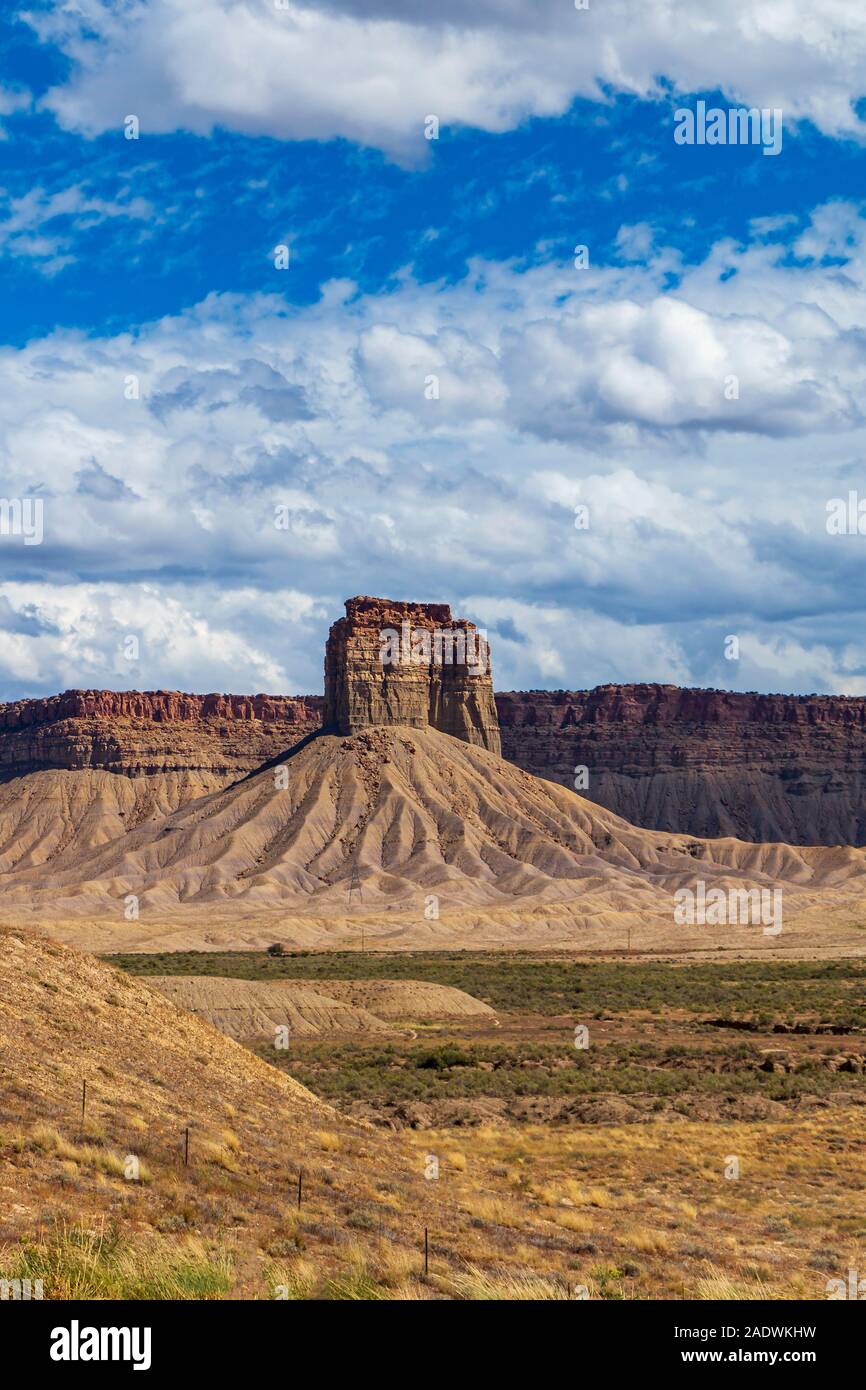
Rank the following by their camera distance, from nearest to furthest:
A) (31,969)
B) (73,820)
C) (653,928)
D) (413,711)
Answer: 1. (31,969)
2. (653,928)
3. (413,711)
4. (73,820)

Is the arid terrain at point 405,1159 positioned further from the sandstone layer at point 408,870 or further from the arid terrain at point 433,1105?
the sandstone layer at point 408,870

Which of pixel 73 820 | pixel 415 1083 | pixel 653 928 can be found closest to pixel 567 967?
pixel 653 928

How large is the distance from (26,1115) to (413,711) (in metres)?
156

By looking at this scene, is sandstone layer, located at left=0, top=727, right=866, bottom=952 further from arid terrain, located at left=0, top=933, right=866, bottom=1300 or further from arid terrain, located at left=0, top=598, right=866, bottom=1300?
arid terrain, located at left=0, top=933, right=866, bottom=1300

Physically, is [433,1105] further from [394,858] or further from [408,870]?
[394,858]

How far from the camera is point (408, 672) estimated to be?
17575cm

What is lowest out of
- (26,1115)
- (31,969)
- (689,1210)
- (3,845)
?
(689,1210)

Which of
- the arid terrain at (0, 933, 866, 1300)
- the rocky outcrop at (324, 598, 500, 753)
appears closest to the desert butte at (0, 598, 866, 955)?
the rocky outcrop at (324, 598, 500, 753)

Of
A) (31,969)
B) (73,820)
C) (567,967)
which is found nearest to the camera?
(31,969)

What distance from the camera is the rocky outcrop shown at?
172 m

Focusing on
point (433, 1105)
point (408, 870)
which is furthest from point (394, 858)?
point (433, 1105)

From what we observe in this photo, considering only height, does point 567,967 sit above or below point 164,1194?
above

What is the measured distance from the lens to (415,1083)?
1521 inches
